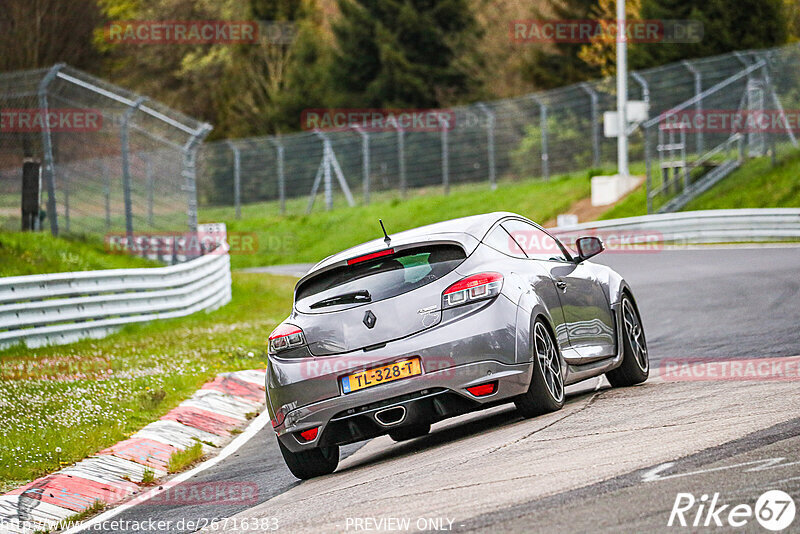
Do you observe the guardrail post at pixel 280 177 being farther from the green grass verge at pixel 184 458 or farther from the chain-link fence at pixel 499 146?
the green grass verge at pixel 184 458

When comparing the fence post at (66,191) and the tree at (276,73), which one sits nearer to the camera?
the fence post at (66,191)

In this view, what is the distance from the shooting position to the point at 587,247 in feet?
30.9

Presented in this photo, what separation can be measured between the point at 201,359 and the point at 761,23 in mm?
27834

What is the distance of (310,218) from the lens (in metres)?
45.2

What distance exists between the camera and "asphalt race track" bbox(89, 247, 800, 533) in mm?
5422

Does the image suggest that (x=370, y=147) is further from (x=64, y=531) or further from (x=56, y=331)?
(x=64, y=531)

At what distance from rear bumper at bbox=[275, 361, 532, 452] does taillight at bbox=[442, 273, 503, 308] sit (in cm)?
41

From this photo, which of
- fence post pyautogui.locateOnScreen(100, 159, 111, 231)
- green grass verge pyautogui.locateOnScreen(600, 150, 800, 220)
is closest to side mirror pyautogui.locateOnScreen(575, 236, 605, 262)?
fence post pyautogui.locateOnScreen(100, 159, 111, 231)

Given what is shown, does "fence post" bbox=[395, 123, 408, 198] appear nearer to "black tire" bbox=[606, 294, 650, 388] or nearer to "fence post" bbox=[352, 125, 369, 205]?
"fence post" bbox=[352, 125, 369, 205]

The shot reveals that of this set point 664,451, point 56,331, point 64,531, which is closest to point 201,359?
point 56,331

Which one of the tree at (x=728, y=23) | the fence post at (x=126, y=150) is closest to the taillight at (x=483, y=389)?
the fence post at (x=126, y=150)

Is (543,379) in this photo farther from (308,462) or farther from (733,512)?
(733,512)

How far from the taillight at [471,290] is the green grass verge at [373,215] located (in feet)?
93.7

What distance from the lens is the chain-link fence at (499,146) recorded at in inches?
1296
